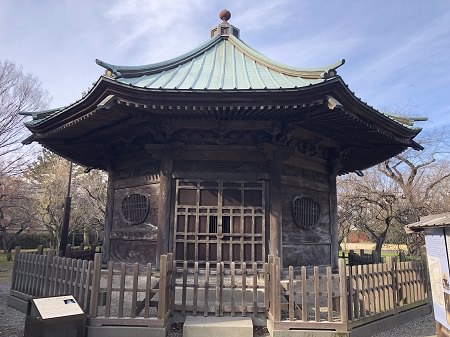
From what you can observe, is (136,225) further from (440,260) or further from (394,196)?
(394,196)

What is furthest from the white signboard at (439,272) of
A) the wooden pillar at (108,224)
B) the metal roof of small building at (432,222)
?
the wooden pillar at (108,224)

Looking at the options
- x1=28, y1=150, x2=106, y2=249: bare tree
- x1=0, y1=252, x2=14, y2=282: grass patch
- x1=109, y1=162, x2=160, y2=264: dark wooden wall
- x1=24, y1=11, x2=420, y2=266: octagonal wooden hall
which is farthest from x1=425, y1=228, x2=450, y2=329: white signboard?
x1=28, y1=150, x2=106, y2=249: bare tree

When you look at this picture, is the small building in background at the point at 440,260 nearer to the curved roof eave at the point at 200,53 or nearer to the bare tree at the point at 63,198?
the curved roof eave at the point at 200,53

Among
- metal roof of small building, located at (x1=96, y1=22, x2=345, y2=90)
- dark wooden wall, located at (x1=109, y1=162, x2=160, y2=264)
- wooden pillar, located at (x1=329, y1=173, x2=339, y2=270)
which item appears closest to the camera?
metal roof of small building, located at (x1=96, y1=22, x2=345, y2=90)

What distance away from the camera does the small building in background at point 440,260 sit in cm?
478

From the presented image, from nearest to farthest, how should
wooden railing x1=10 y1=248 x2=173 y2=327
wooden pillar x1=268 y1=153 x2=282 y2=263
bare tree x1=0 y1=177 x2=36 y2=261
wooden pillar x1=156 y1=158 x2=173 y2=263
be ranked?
wooden railing x1=10 y1=248 x2=173 y2=327, wooden pillar x1=268 y1=153 x2=282 y2=263, wooden pillar x1=156 y1=158 x2=173 y2=263, bare tree x1=0 y1=177 x2=36 y2=261

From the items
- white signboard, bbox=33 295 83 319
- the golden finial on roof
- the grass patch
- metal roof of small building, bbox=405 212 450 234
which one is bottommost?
the grass patch

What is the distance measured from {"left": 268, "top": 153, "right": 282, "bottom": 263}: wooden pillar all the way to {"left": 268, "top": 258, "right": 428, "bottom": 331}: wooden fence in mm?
1062

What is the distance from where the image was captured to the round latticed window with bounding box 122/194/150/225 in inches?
344

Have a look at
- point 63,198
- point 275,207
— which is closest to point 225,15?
point 275,207

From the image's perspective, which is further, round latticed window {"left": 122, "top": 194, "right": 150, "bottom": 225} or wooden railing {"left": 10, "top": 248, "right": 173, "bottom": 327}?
round latticed window {"left": 122, "top": 194, "right": 150, "bottom": 225}

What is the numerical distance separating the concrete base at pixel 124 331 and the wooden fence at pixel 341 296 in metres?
1.93

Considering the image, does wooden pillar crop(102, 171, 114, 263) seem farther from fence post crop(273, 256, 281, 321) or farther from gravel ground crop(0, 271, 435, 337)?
fence post crop(273, 256, 281, 321)

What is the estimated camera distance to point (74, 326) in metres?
5.27
